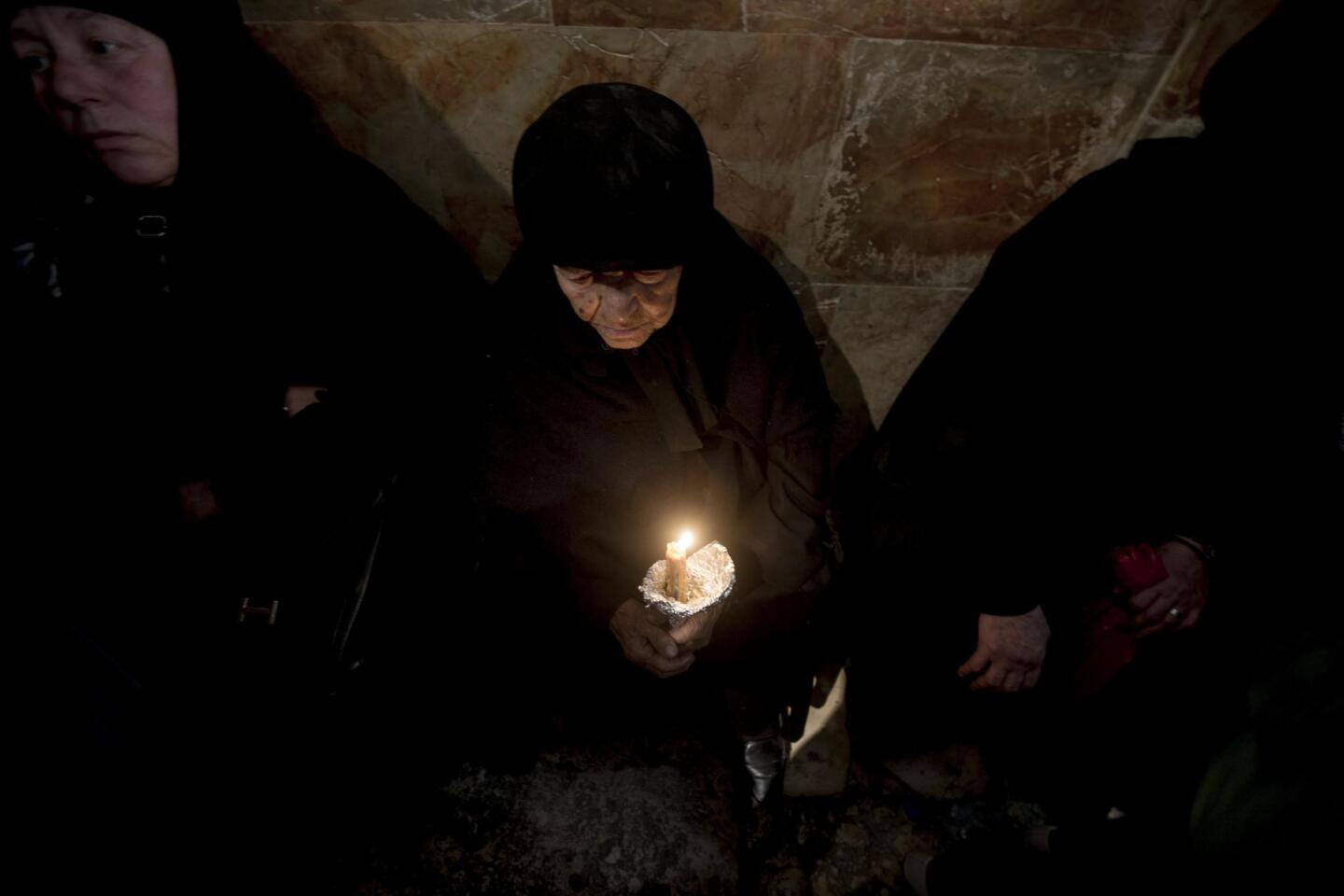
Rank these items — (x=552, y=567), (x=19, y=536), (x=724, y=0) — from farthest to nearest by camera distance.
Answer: (x=552, y=567), (x=724, y=0), (x=19, y=536)

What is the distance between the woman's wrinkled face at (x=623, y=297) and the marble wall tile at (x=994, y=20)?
107 cm

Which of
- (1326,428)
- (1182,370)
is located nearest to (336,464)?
(1182,370)

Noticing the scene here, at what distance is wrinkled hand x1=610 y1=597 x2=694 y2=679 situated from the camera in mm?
2029

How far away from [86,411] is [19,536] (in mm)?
447

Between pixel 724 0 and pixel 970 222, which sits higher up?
pixel 724 0

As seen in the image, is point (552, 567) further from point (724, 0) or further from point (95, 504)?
point (724, 0)

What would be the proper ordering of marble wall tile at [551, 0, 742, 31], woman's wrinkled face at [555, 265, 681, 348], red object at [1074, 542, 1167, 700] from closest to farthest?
woman's wrinkled face at [555, 265, 681, 348], marble wall tile at [551, 0, 742, 31], red object at [1074, 542, 1167, 700]

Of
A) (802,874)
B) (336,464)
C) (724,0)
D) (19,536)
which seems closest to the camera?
(19,536)

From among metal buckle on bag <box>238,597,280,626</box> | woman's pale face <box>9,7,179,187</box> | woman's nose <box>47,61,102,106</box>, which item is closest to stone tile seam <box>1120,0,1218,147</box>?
woman's pale face <box>9,7,179,187</box>

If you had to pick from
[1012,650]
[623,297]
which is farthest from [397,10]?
[1012,650]

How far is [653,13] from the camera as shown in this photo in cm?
184

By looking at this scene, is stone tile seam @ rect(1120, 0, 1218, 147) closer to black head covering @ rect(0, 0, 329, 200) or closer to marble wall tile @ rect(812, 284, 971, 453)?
marble wall tile @ rect(812, 284, 971, 453)

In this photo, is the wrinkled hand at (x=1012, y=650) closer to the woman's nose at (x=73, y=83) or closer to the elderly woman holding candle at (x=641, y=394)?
the elderly woman holding candle at (x=641, y=394)

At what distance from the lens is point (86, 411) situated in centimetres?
188
